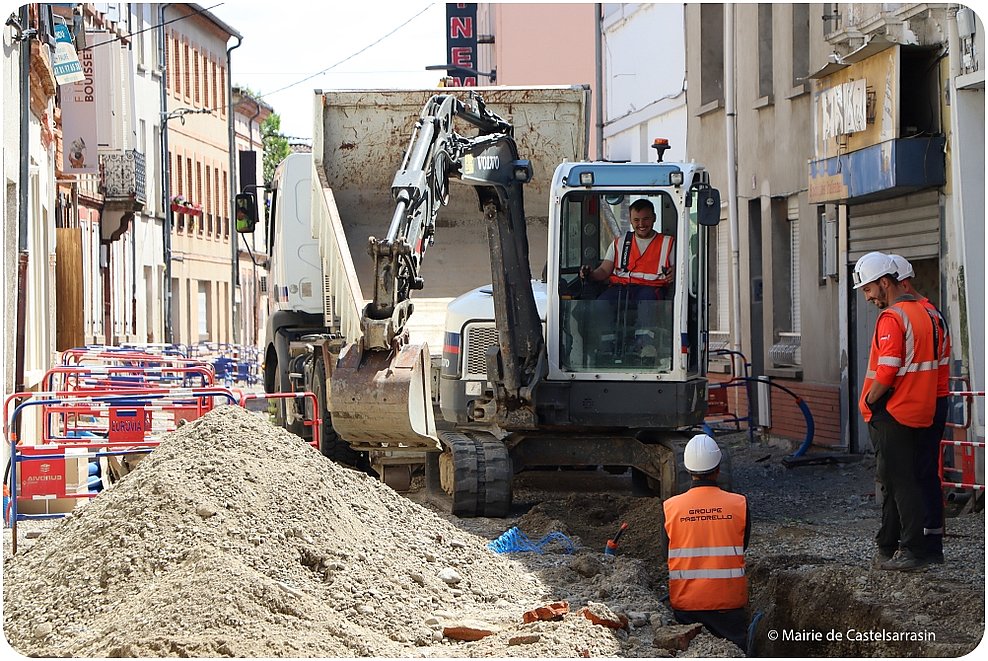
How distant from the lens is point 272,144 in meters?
75.8

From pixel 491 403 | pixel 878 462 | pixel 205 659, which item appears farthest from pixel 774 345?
pixel 205 659

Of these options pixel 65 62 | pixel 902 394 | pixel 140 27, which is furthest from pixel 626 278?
pixel 140 27

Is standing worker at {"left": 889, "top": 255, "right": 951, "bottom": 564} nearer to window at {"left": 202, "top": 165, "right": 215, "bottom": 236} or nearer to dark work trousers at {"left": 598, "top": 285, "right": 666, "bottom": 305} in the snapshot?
dark work trousers at {"left": 598, "top": 285, "right": 666, "bottom": 305}

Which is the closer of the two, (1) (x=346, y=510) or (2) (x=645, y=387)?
(1) (x=346, y=510)

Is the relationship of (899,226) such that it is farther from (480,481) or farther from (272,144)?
(272,144)

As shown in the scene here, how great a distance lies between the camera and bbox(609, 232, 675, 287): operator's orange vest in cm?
1233

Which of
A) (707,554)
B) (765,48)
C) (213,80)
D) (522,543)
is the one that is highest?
(213,80)

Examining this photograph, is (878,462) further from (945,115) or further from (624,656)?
(945,115)

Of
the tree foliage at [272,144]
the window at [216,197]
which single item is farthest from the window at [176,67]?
the tree foliage at [272,144]

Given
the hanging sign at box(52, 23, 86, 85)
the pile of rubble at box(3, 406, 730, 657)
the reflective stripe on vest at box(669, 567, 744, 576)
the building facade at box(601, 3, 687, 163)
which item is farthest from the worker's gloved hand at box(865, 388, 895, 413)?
the building facade at box(601, 3, 687, 163)

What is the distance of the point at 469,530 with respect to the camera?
11695 mm

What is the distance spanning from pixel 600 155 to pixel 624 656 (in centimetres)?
2189

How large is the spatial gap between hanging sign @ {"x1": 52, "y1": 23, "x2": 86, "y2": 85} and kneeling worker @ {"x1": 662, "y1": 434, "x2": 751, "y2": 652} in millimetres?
10458

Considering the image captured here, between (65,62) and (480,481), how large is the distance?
25.3 feet
